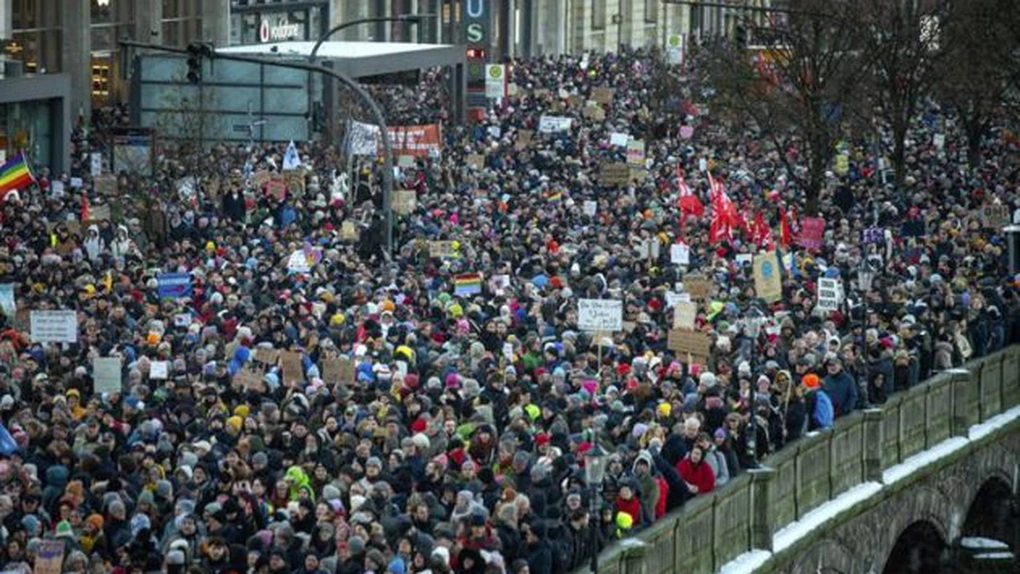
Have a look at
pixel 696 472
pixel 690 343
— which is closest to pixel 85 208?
pixel 690 343

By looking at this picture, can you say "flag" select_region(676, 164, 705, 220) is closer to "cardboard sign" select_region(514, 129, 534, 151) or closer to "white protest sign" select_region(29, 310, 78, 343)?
"cardboard sign" select_region(514, 129, 534, 151)

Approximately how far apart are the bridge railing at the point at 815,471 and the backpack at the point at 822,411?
13 centimetres

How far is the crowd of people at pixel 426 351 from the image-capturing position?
24359mm

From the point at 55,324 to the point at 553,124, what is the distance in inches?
1202

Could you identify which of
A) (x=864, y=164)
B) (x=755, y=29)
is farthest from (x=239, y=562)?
(x=755, y=29)

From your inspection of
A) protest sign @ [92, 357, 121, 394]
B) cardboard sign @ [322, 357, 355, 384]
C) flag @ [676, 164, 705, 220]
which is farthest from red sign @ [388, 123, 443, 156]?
protest sign @ [92, 357, 121, 394]

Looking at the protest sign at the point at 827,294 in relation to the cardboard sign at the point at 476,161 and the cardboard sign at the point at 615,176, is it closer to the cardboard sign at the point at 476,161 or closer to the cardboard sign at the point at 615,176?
the cardboard sign at the point at 615,176

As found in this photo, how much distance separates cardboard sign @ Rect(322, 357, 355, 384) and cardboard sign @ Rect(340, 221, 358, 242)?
14650 millimetres

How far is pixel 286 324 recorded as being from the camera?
35094 millimetres

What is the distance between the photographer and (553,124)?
207 ft

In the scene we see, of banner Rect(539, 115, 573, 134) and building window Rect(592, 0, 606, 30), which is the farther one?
building window Rect(592, 0, 606, 30)

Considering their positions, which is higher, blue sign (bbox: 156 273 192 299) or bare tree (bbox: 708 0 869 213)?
bare tree (bbox: 708 0 869 213)

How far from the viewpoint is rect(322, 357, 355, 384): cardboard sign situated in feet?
103

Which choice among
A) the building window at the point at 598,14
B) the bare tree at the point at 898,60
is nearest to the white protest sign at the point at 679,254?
the bare tree at the point at 898,60
